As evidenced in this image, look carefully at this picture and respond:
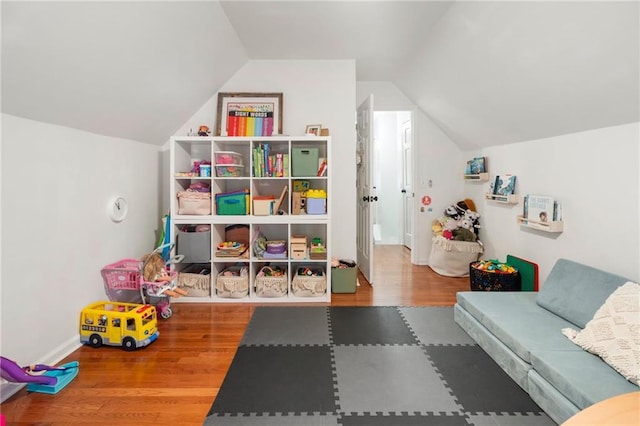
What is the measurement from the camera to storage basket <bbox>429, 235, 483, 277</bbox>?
382 cm

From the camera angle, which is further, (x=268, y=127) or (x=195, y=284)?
(x=268, y=127)

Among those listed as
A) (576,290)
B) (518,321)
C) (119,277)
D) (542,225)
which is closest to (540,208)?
(542,225)

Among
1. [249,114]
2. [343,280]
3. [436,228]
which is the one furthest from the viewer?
[436,228]

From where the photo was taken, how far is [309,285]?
310 cm

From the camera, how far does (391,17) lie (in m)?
2.73

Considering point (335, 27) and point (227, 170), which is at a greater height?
point (335, 27)

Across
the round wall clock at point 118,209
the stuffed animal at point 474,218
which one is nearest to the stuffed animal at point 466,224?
the stuffed animal at point 474,218

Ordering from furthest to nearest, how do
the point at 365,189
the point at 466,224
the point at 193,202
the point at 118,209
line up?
the point at 466,224, the point at 365,189, the point at 193,202, the point at 118,209

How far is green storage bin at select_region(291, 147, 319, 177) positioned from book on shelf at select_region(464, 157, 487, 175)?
202cm

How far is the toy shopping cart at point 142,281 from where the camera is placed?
2551 mm

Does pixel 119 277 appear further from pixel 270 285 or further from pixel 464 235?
pixel 464 235

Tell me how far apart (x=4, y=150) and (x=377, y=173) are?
5.37 m

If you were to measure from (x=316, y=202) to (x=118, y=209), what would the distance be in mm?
1682

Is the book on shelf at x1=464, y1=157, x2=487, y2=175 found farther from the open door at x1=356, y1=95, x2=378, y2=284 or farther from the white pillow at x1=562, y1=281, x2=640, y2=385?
the white pillow at x1=562, y1=281, x2=640, y2=385
